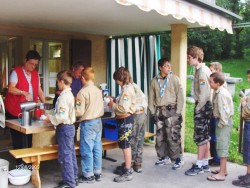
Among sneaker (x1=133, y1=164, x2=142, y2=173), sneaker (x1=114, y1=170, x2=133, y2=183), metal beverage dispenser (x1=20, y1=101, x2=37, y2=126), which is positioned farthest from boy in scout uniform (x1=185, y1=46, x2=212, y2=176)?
metal beverage dispenser (x1=20, y1=101, x2=37, y2=126)

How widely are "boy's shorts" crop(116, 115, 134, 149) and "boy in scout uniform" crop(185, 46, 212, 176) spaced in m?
0.99

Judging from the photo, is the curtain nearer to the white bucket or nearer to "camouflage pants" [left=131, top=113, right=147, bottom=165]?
"camouflage pants" [left=131, top=113, right=147, bottom=165]

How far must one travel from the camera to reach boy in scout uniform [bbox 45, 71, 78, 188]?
3832mm

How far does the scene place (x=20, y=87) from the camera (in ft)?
15.3

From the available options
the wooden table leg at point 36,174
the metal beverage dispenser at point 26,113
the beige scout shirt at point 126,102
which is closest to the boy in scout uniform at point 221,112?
the beige scout shirt at point 126,102

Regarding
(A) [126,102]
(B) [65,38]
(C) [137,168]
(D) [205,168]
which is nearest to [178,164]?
(D) [205,168]

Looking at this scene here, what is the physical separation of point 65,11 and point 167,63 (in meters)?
1.68

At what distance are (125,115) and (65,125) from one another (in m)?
0.88

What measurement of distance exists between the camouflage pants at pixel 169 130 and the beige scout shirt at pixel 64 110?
154 cm

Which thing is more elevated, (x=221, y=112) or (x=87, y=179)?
(x=221, y=112)

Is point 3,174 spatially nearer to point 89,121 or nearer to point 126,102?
point 89,121

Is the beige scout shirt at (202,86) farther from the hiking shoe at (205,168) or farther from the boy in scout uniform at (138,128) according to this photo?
the hiking shoe at (205,168)

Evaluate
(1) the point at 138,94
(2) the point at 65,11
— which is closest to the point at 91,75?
(1) the point at 138,94

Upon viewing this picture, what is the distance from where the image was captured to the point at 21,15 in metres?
4.90
